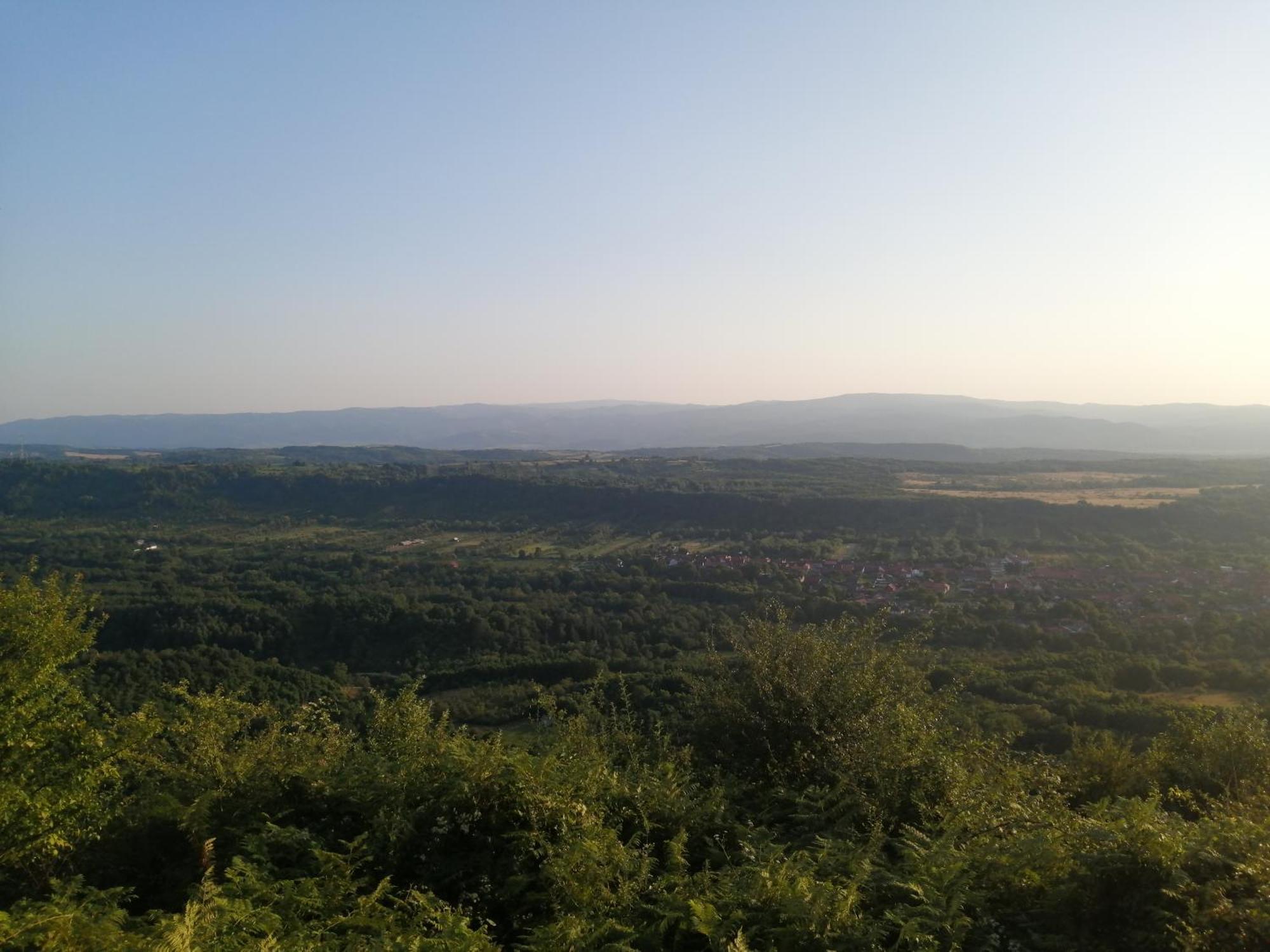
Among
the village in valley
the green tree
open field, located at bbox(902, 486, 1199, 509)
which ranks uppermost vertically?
the green tree

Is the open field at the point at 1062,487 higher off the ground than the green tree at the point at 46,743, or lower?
lower

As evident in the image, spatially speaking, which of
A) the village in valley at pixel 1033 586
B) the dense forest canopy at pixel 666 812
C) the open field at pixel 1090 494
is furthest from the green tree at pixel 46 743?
the open field at pixel 1090 494

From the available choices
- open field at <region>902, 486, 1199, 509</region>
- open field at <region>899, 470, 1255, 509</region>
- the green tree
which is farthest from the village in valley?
the green tree

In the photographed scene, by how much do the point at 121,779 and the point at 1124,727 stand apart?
777 inches

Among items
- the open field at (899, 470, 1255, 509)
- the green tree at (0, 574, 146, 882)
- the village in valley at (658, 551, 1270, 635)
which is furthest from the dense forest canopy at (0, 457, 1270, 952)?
the open field at (899, 470, 1255, 509)

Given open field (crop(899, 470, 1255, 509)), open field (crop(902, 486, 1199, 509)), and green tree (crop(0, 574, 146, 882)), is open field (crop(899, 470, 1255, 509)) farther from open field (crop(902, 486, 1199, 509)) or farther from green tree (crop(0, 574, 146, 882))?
green tree (crop(0, 574, 146, 882))

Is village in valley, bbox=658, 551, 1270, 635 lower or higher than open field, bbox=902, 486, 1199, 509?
lower

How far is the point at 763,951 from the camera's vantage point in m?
3.67

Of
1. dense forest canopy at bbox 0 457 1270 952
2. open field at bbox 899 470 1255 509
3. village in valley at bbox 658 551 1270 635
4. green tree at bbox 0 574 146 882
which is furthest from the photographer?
open field at bbox 899 470 1255 509

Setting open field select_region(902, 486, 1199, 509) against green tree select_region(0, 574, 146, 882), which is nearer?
green tree select_region(0, 574, 146, 882)

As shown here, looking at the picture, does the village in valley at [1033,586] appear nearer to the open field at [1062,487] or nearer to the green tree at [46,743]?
the open field at [1062,487]

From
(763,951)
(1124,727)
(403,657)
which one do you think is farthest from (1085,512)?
(763,951)

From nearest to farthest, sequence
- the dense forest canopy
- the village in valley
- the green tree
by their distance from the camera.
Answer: the dense forest canopy → the green tree → the village in valley

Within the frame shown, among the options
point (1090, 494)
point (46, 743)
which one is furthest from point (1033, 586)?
point (46, 743)
